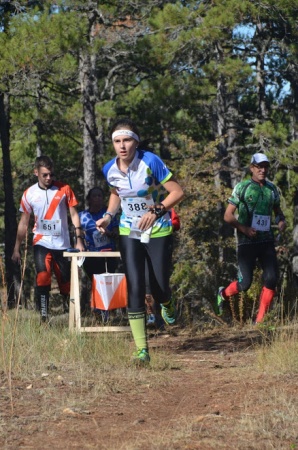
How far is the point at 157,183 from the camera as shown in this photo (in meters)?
7.66

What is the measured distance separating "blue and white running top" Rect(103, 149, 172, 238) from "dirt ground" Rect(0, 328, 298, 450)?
1105 mm

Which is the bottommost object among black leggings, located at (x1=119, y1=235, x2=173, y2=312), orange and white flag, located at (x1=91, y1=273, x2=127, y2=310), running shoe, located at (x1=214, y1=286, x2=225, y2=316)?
running shoe, located at (x1=214, y1=286, x2=225, y2=316)

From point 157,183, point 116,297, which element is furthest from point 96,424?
point 116,297

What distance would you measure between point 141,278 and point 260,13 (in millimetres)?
13317

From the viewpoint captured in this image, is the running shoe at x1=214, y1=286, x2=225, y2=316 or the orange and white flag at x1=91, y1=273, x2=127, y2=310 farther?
the running shoe at x1=214, y1=286, x2=225, y2=316

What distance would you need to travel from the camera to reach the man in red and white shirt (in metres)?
10.2

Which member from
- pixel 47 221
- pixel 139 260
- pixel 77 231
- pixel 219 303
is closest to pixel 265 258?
pixel 219 303

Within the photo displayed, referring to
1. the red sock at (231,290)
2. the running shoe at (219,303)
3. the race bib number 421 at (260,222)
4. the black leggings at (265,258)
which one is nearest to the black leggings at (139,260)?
the race bib number 421 at (260,222)

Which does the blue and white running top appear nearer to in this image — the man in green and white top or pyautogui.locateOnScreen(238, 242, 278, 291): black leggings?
the man in green and white top

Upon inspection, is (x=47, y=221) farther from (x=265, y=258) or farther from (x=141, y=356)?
(x=141, y=356)

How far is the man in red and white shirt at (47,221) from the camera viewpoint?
10.2 meters

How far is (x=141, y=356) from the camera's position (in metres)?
7.59

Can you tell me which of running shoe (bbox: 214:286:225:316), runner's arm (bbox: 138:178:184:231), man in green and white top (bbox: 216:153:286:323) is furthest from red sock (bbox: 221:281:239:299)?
runner's arm (bbox: 138:178:184:231)

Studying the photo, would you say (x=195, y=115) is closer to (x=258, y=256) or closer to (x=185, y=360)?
(x=258, y=256)
